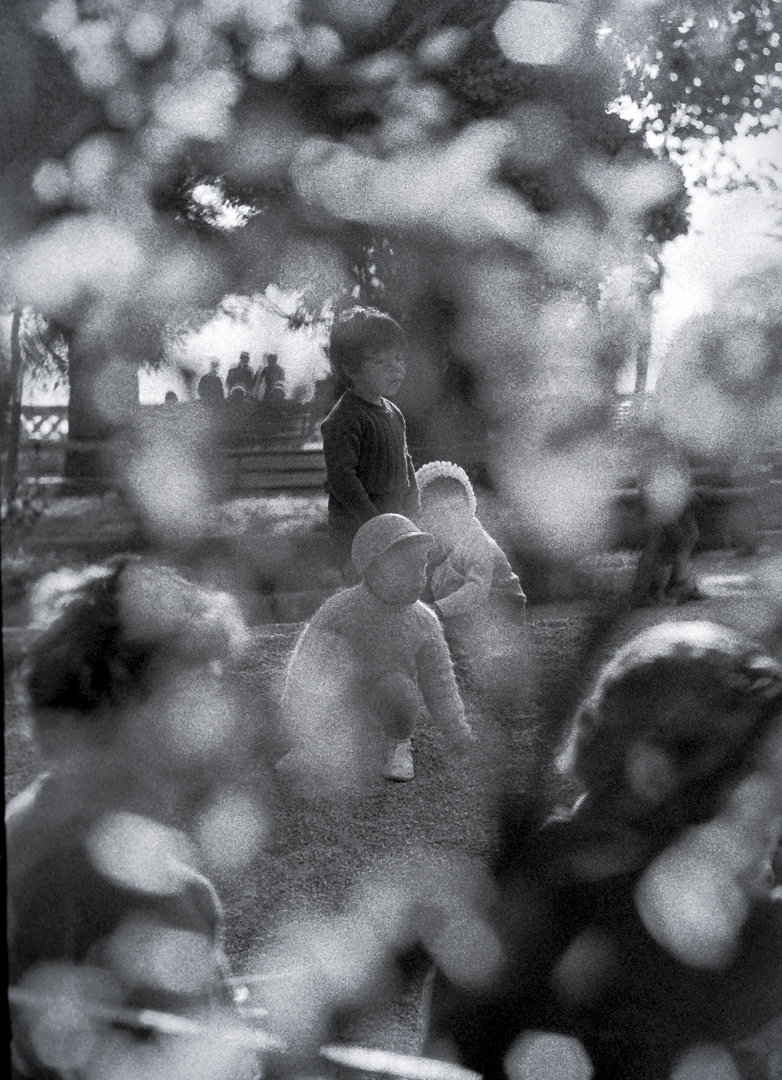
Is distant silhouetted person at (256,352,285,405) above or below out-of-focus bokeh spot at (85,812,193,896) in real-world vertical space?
above

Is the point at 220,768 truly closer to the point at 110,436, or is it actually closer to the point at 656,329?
the point at 110,436

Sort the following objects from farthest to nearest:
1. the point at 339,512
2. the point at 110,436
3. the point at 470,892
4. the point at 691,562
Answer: the point at 691,562 → the point at 470,892 → the point at 339,512 → the point at 110,436

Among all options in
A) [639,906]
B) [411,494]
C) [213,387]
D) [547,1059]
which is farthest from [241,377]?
[547,1059]

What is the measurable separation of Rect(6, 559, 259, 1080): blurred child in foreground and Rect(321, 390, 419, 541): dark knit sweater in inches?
10.1

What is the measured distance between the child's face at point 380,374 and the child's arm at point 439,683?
14.8 inches

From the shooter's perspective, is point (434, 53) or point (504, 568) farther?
point (504, 568)

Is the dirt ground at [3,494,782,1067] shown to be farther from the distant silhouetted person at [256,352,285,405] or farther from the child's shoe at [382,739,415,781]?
the distant silhouetted person at [256,352,285,405]

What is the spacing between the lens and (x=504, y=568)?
207 centimetres

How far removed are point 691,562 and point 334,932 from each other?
955mm

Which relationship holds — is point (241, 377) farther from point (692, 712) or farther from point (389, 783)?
point (692, 712)

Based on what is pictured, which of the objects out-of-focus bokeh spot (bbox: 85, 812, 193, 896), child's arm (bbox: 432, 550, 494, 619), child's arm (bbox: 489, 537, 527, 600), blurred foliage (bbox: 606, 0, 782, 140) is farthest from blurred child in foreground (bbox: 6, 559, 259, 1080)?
blurred foliage (bbox: 606, 0, 782, 140)

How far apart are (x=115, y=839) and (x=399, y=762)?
1.61ft

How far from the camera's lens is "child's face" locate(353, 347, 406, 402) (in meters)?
1.93

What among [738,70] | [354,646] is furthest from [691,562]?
[738,70]
